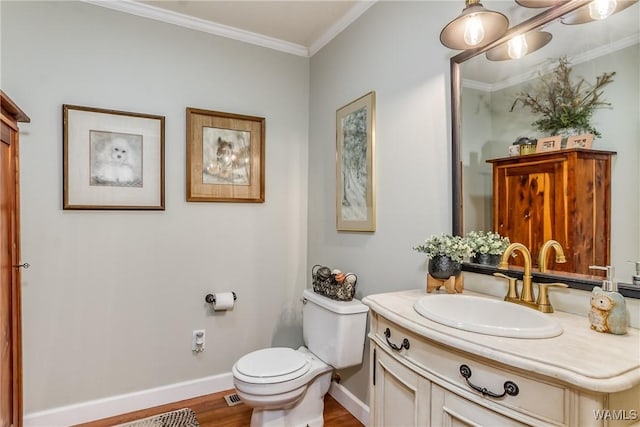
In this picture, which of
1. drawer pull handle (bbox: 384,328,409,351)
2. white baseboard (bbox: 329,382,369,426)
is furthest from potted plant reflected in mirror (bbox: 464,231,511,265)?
white baseboard (bbox: 329,382,369,426)

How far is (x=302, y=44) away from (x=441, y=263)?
2.04m

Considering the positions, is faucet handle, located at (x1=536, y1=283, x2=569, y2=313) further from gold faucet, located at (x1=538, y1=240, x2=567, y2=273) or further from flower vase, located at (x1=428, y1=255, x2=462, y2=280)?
flower vase, located at (x1=428, y1=255, x2=462, y2=280)

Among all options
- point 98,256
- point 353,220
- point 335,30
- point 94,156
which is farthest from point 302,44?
point 98,256

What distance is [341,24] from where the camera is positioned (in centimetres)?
228

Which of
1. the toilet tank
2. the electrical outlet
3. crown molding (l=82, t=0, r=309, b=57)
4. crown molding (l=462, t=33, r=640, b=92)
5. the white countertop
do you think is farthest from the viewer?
the electrical outlet

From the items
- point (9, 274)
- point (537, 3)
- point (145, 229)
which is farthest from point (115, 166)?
point (537, 3)

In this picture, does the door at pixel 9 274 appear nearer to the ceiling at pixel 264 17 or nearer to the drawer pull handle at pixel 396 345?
the ceiling at pixel 264 17

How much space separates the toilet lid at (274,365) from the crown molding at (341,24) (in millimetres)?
2079

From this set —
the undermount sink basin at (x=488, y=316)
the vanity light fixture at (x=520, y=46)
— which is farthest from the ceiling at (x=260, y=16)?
the undermount sink basin at (x=488, y=316)

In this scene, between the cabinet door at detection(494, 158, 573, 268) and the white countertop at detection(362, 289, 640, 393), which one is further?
the cabinet door at detection(494, 158, 573, 268)

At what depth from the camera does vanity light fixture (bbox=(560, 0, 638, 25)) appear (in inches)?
40.4

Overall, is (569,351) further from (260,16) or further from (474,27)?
(260,16)

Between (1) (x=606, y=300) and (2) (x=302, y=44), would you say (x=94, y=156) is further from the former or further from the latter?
(1) (x=606, y=300)

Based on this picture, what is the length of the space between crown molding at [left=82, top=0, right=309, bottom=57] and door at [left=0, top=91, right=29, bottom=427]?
3.09 ft
